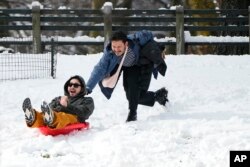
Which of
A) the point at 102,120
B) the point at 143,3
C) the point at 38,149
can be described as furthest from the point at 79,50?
the point at 38,149

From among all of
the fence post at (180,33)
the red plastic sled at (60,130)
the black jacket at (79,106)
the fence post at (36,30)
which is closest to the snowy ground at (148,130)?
the red plastic sled at (60,130)

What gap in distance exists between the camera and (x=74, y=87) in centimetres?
624

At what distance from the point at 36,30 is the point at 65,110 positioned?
7.66 metres

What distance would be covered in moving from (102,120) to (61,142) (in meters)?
1.48

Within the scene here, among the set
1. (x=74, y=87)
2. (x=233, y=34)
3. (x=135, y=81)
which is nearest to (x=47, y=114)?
(x=74, y=87)

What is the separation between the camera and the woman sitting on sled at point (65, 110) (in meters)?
5.49

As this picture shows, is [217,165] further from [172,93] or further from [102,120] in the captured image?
[172,93]

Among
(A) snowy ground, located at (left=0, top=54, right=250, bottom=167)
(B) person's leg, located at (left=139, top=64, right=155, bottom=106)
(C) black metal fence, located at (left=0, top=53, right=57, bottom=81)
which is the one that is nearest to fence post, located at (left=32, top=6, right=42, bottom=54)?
(C) black metal fence, located at (left=0, top=53, right=57, bottom=81)

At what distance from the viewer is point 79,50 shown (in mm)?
23594

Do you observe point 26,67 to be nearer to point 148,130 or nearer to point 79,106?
point 79,106

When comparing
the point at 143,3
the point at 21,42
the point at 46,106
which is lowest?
the point at 46,106

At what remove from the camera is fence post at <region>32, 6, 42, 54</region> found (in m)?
13.1

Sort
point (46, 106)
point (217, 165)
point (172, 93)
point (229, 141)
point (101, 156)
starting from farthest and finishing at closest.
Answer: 1. point (172, 93)
2. point (46, 106)
3. point (229, 141)
4. point (101, 156)
5. point (217, 165)

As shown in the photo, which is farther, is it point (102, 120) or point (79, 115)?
point (102, 120)
